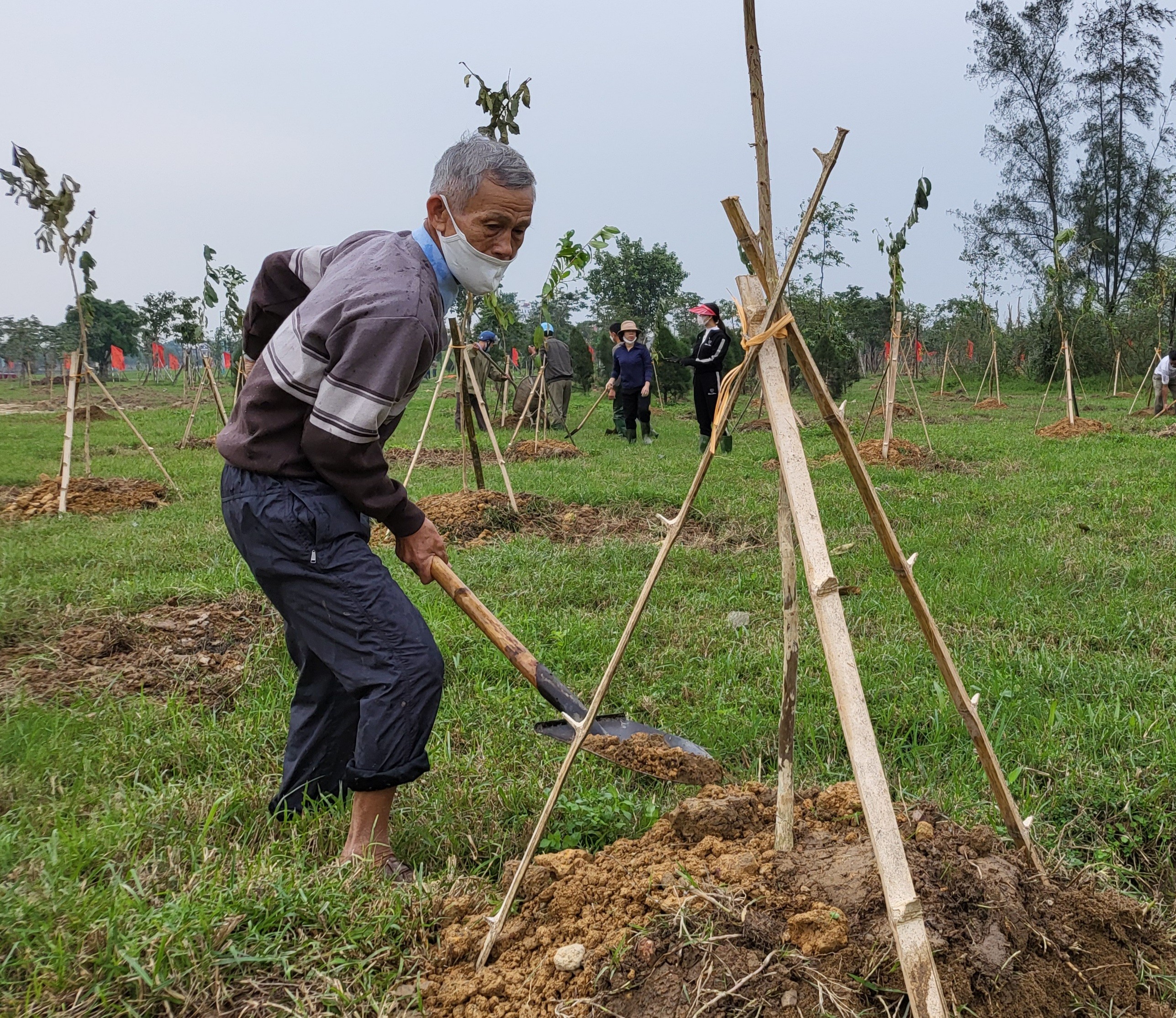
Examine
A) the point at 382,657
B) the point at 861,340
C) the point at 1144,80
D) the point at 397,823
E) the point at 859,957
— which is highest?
the point at 1144,80

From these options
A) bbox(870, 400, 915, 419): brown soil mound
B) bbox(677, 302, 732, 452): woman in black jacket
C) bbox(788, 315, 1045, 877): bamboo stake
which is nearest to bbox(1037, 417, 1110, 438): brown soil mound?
bbox(870, 400, 915, 419): brown soil mound

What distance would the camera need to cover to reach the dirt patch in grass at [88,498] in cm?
765

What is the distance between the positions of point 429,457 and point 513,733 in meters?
9.08

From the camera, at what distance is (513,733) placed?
3127 mm

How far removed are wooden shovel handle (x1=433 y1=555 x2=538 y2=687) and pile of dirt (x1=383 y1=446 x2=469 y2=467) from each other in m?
8.59

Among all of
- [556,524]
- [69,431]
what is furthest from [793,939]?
[69,431]

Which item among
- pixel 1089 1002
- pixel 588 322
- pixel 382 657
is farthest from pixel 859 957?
pixel 588 322

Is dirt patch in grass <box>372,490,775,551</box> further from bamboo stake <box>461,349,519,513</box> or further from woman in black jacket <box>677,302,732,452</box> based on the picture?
woman in black jacket <box>677,302,732,452</box>

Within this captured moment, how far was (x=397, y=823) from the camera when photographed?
98.3 inches

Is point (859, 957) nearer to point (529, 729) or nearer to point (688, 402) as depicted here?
point (529, 729)

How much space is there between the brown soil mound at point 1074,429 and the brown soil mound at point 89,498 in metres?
11.2

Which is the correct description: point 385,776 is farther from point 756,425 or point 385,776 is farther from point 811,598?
point 756,425

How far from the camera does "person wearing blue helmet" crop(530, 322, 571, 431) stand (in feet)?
47.1

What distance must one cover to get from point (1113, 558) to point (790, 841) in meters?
4.05
